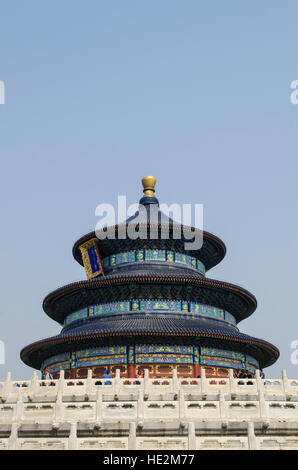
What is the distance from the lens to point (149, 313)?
3488 cm

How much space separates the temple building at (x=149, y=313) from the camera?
32.9m

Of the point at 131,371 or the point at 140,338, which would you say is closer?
the point at 131,371

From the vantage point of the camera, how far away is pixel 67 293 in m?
37.9

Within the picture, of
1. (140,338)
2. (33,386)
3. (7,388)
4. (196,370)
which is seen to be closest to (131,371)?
(140,338)

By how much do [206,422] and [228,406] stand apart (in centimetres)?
135

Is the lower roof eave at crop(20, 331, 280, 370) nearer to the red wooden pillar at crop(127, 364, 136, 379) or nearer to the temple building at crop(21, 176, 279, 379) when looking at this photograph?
the temple building at crop(21, 176, 279, 379)

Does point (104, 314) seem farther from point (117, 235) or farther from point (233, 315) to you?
point (233, 315)

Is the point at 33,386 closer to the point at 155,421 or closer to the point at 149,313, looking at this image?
the point at 155,421

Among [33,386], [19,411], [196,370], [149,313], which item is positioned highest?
[149,313]

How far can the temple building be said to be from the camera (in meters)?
32.9

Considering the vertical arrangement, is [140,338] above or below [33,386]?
above

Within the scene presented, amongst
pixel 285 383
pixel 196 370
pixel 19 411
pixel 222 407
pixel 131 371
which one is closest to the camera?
pixel 222 407

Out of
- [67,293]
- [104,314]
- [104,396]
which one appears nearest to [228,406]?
[104,396]

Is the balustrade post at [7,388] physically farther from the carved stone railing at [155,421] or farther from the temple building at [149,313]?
the temple building at [149,313]
